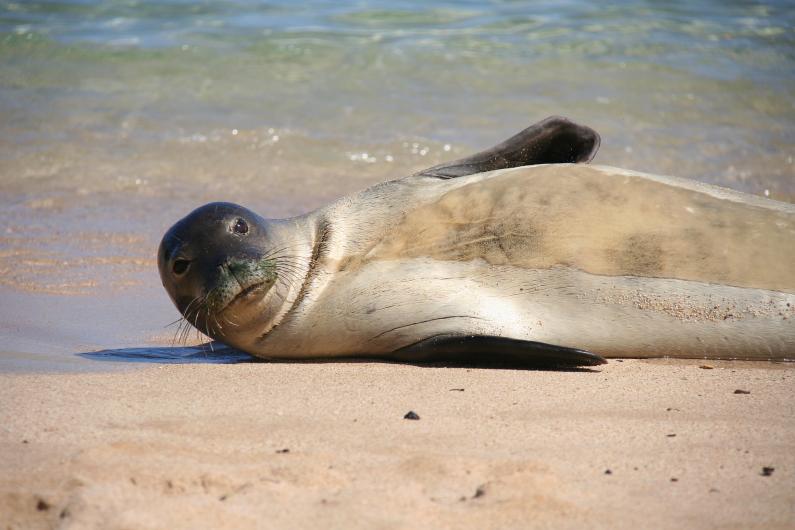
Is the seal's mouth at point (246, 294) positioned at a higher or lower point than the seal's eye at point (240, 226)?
lower

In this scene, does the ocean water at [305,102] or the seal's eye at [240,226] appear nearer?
the seal's eye at [240,226]

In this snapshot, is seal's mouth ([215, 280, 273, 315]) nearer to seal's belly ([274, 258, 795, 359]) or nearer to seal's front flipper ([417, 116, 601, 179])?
seal's belly ([274, 258, 795, 359])

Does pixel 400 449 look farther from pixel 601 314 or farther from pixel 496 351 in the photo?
pixel 601 314

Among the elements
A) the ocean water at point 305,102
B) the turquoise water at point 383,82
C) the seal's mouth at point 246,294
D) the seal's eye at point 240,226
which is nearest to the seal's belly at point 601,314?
the seal's mouth at point 246,294

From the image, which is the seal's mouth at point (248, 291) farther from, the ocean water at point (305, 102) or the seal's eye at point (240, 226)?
the ocean water at point (305, 102)

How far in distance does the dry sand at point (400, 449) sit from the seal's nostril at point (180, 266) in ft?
1.73

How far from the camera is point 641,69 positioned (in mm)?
10750

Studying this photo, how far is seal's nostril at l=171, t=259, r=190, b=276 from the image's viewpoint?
14.1 ft

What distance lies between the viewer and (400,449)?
9.68 feet

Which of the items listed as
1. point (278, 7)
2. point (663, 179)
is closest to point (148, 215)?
point (663, 179)

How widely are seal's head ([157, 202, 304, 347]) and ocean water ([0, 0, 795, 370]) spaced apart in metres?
0.79

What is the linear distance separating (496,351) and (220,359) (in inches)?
48.4

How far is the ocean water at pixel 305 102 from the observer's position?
23.7 ft

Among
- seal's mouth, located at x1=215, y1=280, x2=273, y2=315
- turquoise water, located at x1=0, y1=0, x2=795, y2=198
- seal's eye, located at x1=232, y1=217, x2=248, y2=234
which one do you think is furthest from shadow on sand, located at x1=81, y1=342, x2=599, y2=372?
turquoise water, located at x1=0, y1=0, x2=795, y2=198
